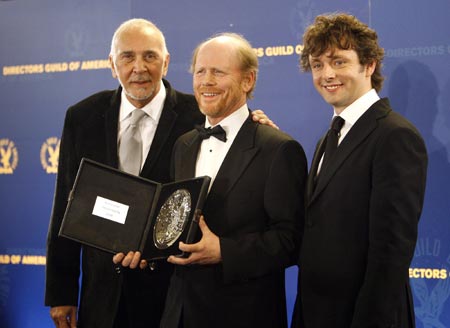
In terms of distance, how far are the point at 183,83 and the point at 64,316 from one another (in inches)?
71.1

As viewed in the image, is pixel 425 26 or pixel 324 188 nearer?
pixel 324 188

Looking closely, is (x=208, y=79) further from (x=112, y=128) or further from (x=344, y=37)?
(x=112, y=128)

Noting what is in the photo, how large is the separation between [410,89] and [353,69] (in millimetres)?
1246

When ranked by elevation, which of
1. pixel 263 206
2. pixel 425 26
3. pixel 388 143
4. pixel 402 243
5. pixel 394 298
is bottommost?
pixel 394 298

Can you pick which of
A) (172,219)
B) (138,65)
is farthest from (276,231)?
(138,65)

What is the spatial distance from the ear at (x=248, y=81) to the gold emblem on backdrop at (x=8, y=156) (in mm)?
2729

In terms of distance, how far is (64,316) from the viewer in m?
3.15

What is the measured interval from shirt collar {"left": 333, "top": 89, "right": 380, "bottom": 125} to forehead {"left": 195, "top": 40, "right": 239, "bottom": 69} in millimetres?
480

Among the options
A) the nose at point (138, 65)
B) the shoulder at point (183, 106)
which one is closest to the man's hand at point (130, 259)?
the shoulder at point (183, 106)

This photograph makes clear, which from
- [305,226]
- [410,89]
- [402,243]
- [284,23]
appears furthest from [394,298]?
[284,23]

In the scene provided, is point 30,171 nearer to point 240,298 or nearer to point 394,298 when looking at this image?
point 240,298

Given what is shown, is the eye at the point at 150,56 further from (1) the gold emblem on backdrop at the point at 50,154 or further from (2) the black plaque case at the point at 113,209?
(1) the gold emblem on backdrop at the point at 50,154

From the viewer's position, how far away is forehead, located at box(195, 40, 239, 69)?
266cm

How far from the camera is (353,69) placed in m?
2.57
